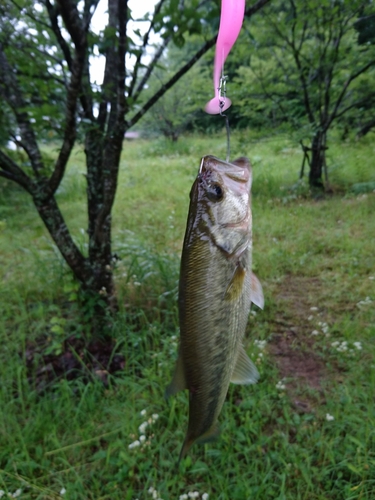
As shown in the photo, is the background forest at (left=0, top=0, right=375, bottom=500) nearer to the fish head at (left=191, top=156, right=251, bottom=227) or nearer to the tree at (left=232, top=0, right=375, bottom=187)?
the tree at (left=232, top=0, right=375, bottom=187)

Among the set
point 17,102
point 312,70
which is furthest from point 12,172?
point 312,70

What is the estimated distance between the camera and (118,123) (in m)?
2.63

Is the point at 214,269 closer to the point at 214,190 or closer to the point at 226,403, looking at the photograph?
the point at 214,190

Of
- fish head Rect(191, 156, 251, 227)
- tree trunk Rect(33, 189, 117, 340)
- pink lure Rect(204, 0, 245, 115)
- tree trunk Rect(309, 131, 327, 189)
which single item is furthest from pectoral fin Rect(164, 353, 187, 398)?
tree trunk Rect(309, 131, 327, 189)

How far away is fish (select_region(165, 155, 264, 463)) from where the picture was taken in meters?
1.10

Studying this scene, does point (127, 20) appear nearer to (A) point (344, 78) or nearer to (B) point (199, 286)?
(B) point (199, 286)

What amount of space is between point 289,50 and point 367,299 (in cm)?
511

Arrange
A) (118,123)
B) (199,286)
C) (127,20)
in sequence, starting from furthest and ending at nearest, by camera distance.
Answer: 1. (118,123)
2. (127,20)
3. (199,286)

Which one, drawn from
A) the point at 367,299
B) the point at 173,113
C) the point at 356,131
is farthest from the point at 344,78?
the point at 173,113

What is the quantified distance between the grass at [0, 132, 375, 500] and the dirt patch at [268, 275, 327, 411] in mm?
11

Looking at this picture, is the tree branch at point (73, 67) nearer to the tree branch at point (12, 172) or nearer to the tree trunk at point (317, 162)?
the tree branch at point (12, 172)

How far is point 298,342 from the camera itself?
3100 mm

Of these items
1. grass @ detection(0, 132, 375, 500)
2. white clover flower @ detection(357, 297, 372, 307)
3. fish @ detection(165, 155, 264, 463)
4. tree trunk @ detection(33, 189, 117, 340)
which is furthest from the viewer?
white clover flower @ detection(357, 297, 372, 307)

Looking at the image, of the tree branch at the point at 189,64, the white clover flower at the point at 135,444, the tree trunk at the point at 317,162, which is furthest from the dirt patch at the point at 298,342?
the tree trunk at the point at 317,162
